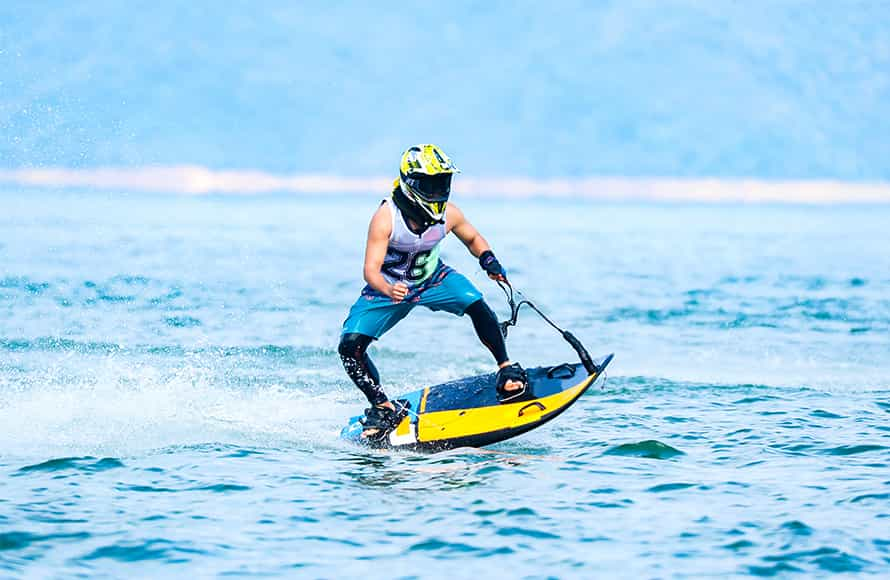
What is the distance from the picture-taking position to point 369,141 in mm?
166000

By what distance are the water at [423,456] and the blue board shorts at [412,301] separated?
3.51ft

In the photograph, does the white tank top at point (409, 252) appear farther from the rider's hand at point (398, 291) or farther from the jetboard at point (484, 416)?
the jetboard at point (484, 416)

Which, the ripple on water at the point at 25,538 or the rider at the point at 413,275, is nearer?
the ripple on water at the point at 25,538

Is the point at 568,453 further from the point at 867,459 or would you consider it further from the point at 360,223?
the point at 360,223

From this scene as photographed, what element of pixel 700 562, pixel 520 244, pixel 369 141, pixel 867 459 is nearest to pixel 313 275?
pixel 520 244

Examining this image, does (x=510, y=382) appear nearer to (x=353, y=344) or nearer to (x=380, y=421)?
(x=380, y=421)

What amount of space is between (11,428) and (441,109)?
516ft

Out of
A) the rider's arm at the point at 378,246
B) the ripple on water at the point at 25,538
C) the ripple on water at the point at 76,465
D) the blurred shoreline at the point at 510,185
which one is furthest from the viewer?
the blurred shoreline at the point at 510,185

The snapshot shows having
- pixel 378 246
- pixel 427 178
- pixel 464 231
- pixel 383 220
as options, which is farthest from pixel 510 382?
pixel 427 178

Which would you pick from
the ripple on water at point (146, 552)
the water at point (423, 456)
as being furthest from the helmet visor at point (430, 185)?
the ripple on water at point (146, 552)

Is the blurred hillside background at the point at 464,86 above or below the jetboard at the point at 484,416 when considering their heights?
above

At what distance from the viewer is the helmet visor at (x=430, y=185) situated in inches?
404

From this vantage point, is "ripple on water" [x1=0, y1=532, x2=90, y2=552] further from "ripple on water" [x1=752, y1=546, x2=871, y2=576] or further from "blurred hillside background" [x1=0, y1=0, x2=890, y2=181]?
"blurred hillside background" [x1=0, y1=0, x2=890, y2=181]

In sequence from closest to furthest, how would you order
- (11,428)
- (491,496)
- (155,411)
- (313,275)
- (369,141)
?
(491,496) < (11,428) < (155,411) < (313,275) < (369,141)
